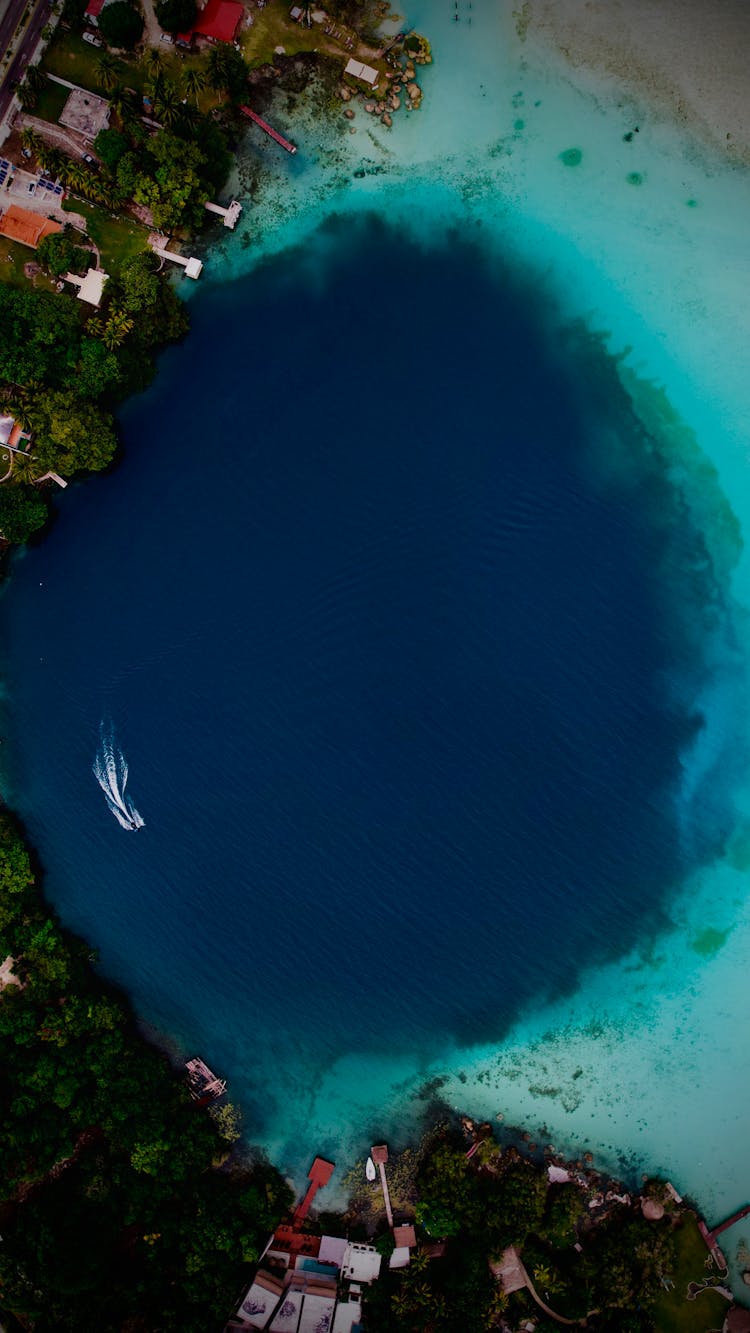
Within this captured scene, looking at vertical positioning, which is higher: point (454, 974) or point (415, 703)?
point (415, 703)

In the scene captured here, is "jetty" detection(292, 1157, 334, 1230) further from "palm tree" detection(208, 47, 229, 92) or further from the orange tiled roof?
"palm tree" detection(208, 47, 229, 92)

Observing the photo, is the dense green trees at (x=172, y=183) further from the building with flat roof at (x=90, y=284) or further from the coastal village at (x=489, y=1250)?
the coastal village at (x=489, y=1250)

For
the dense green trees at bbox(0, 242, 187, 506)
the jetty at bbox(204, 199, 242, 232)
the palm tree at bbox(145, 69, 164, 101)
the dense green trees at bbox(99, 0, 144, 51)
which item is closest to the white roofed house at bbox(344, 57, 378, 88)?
the jetty at bbox(204, 199, 242, 232)

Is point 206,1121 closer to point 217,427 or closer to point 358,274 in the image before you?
point 217,427

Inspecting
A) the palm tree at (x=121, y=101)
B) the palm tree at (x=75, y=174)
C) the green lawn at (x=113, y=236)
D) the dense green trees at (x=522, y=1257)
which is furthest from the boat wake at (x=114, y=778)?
the palm tree at (x=121, y=101)

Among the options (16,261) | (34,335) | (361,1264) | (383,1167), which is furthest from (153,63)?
(361,1264)

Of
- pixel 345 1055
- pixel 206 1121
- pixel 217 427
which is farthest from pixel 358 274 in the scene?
pixel 206 1121

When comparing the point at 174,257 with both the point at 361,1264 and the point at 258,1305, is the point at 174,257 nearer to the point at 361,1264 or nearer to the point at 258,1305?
the point at 361,1264
